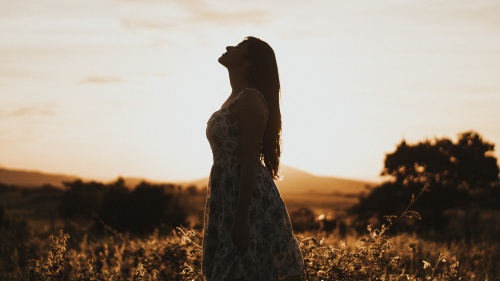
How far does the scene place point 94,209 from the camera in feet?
78.7

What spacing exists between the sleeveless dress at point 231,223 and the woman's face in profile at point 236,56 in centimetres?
24

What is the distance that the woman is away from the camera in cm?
568

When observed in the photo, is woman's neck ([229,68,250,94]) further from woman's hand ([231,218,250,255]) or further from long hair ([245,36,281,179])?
woman's hand ([231,218,250,255])

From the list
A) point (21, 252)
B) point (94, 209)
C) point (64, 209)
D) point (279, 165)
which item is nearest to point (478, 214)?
point (94, 209)

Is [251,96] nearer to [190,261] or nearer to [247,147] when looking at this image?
[247,147]

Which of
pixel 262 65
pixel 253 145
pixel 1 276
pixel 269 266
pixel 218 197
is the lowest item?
pixel 1 276

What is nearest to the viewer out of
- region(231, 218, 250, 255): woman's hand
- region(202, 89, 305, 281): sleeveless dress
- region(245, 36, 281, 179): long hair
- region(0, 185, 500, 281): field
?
region(231, 218, 250, 255): woman's hand

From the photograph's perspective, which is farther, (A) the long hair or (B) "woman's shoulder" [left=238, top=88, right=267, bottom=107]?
(A) the long hair

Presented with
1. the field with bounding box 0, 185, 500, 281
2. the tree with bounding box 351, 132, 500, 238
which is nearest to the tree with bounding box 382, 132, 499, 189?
the tree with bounding box 351, 132, 500, 238

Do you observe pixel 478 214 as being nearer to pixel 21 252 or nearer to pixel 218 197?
pixel 21 252

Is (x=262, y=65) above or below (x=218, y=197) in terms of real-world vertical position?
above

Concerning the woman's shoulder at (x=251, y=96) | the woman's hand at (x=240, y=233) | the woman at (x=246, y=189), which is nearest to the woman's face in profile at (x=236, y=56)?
the woman at (x=246, y=189)

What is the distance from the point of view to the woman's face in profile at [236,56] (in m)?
5.84

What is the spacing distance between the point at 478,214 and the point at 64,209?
46.2 ft
